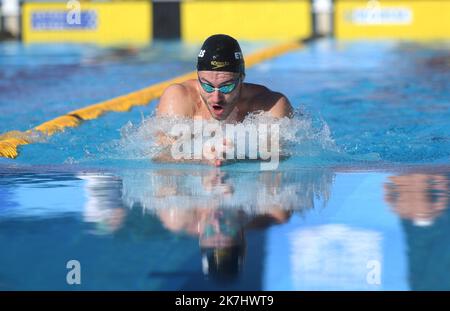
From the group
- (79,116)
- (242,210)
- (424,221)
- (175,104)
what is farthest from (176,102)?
(79,116)

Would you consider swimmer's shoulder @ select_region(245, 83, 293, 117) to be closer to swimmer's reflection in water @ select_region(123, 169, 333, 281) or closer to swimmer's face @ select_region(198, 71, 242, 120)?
swimmer's face @ select_region(198, 71, 242, 120)

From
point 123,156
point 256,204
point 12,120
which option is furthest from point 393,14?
point 256,204

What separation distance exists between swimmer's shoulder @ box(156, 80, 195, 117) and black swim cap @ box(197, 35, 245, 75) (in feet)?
0.92

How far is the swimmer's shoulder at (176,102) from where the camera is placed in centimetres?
494

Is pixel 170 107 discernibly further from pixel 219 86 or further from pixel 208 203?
pixel 208 203

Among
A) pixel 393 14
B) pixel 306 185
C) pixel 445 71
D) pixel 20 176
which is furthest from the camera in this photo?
pixel 393 14

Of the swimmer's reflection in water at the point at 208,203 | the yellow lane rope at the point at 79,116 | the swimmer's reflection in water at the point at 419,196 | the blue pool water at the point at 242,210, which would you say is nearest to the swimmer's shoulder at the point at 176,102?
the blue pool water at the point at 242,210

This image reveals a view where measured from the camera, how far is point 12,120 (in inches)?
273

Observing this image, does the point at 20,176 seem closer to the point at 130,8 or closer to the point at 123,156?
the point at 123,156

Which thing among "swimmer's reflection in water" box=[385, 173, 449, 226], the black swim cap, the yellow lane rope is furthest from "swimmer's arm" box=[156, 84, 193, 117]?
"swimmer's reflection in water" box=[385, 173, 449, 226]

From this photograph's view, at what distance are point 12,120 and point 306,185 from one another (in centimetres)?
353

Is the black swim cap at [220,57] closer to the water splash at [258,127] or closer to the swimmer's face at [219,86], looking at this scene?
the swimmer's face at [219,86]

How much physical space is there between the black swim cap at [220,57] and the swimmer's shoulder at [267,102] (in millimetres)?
282

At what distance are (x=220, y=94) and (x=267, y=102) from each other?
0.45 meters
